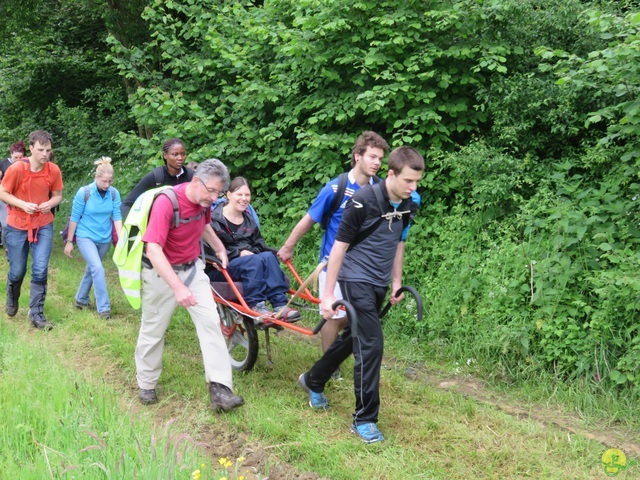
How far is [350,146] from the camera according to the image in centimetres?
849

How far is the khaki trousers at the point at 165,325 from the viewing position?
5242 mm

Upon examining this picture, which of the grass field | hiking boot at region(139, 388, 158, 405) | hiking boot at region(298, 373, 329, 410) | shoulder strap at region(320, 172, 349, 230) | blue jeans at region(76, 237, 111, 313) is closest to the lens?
the grass field

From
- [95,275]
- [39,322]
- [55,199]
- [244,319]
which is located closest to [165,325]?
[244,319]

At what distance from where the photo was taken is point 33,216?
24.7 ft

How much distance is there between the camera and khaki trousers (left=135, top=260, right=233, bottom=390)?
17.2 ft

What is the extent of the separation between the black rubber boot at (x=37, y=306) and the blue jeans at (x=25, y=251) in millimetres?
68

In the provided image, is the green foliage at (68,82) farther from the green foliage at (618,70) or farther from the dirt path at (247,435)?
the green foliage at (618,70)

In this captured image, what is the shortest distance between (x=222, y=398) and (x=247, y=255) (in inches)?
55.9

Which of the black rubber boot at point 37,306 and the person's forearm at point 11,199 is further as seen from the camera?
the black rubber boot at point 37,306

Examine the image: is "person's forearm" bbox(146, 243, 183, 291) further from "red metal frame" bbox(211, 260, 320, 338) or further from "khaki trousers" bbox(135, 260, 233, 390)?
"red metal frame" bbox(211, 260, 320, 338)

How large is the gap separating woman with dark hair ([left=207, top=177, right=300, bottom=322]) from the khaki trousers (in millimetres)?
507

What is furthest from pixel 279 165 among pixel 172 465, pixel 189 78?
pixel 172 465

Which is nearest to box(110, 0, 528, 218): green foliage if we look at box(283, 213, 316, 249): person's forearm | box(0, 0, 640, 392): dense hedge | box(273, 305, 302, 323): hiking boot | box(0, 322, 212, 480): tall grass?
box(0, 0, 640, 392): dense hedge

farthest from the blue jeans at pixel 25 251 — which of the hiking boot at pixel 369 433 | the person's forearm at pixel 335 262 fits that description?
the hiking boot at pixel 369 433
